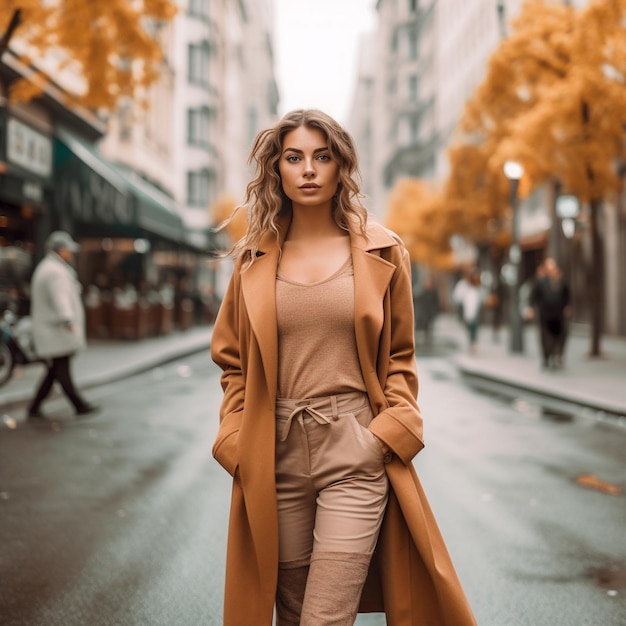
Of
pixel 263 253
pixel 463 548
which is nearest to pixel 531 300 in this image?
pixel 463 548

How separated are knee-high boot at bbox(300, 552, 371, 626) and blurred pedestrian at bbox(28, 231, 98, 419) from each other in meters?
7.78

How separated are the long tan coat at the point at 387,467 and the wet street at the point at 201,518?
1.37 meters

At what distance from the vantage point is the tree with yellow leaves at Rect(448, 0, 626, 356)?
17.1 m

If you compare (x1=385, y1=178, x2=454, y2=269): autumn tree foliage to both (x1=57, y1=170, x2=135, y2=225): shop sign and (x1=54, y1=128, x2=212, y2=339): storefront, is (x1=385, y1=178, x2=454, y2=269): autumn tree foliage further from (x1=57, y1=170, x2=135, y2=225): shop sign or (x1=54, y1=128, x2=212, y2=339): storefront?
(x1=57, y1=170, x2=135, y2=225): shop sign

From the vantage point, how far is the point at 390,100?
88.8m

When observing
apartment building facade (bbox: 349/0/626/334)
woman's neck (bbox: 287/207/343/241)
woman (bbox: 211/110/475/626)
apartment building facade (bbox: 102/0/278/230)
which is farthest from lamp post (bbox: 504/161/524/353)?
woman (bbox: 211/110/475/626)

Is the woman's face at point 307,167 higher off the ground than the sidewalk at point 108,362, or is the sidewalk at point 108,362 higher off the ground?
the woman's face at point 307,167

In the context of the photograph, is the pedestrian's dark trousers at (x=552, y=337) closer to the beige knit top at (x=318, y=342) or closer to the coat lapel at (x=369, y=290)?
the coat lapel at (x=369, y=290)

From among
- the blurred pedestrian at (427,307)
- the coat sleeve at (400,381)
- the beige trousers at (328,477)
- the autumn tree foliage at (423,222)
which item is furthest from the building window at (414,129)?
the beige trousers at (328,477)

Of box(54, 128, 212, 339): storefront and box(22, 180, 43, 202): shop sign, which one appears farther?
box(54, 128, 212, 339): storefront

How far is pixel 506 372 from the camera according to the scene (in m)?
15.5

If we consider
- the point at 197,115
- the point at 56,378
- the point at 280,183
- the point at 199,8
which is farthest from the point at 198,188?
the point at 280,183

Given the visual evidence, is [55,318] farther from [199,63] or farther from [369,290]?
[199,63]

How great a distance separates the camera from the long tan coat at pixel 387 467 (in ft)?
8.19
